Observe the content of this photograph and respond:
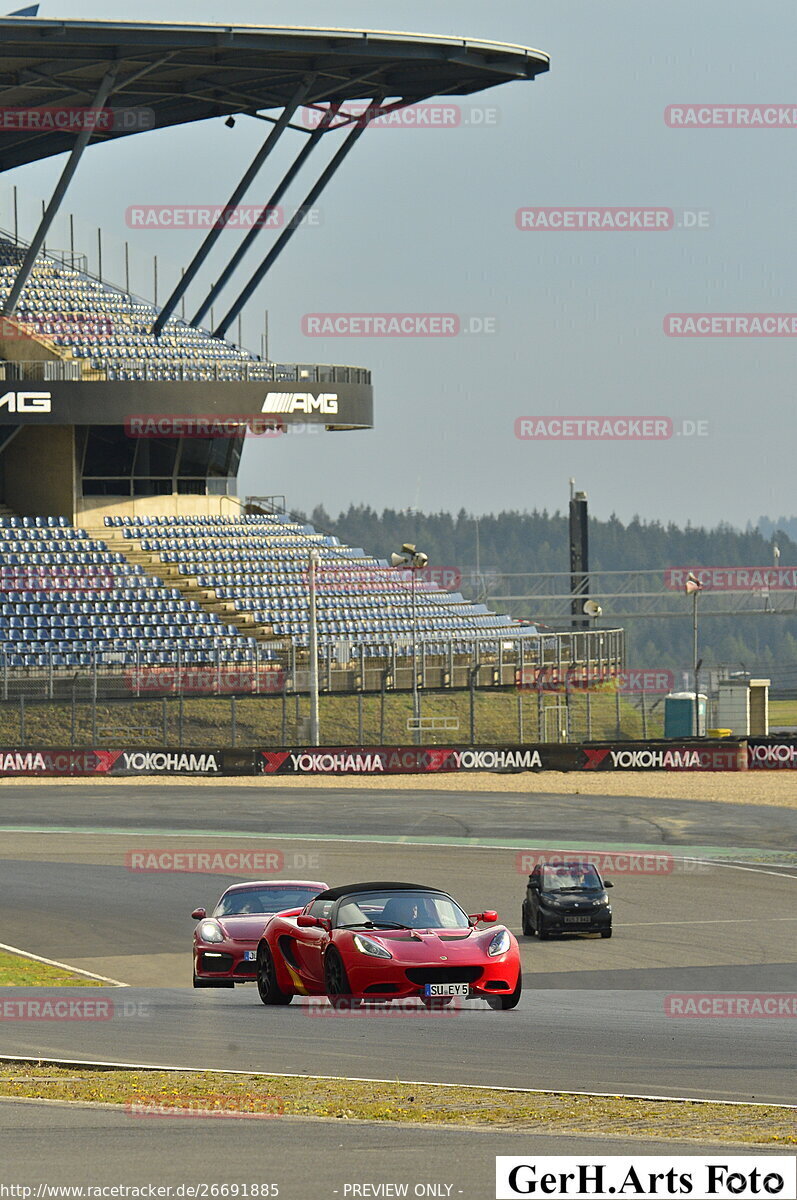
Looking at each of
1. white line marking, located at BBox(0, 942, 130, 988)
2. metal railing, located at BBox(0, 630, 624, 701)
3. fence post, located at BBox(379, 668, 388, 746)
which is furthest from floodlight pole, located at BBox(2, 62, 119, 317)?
white line marking, located at BBox(0, 942, 130, 988)

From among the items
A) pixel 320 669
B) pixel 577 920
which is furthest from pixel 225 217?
pixel 577 920

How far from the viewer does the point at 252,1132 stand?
8.92m

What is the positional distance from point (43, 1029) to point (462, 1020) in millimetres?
3246

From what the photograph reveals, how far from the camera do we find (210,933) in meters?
17.7

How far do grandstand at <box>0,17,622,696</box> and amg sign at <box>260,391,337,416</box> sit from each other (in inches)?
2.9

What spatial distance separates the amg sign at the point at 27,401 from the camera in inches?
2170

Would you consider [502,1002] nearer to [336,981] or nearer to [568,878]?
[336,981]

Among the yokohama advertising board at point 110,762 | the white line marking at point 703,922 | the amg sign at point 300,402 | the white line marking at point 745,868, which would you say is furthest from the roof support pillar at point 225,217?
the white line marking at point 703,922

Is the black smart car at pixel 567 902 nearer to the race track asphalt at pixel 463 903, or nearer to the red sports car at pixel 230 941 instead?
the race track asphalt at pixel 463 903

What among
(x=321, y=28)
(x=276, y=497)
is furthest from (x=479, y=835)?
(x=276, y=497)

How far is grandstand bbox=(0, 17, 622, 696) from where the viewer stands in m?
50.3

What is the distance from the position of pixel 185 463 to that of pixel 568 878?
42001 millimetres

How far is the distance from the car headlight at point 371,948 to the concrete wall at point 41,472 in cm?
4601

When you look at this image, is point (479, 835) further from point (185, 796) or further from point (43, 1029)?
point (43, 1029)
